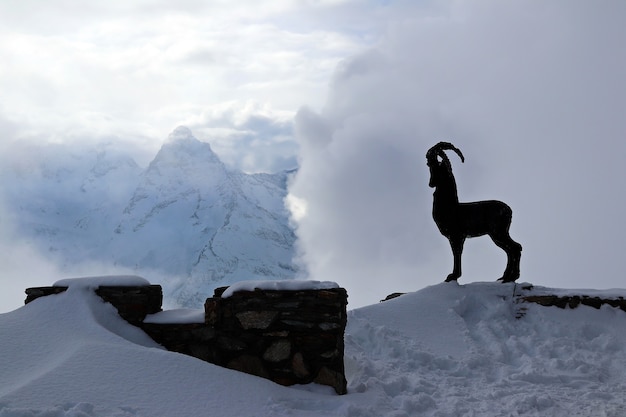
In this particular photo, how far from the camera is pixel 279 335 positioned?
6914 millimetres

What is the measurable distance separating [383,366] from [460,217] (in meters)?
3.90

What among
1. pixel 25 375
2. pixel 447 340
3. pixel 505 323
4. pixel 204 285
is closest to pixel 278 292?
pixel 25 375

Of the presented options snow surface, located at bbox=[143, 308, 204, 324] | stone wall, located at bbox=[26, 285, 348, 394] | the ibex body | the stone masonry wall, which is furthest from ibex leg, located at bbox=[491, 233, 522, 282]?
snow surface, located at bbox=[143, 308, 204, 324]

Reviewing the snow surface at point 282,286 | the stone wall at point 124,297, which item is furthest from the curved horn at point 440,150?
the stone wall at point 124,297

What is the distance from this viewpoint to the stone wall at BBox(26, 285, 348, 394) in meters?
6.86

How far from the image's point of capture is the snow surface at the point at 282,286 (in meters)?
6.97

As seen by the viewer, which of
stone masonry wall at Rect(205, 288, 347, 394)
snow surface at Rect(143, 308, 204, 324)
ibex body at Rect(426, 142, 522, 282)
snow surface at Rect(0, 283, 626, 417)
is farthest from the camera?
ibex body at Rect(426, 142, 522, 282)

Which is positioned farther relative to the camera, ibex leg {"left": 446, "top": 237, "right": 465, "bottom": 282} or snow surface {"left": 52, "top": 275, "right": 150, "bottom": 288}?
ibex leg {"left": 446, "top": 237, "right": 465, "bottom": 282}

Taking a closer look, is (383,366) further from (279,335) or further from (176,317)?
(176,317)

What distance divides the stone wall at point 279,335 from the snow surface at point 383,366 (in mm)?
272

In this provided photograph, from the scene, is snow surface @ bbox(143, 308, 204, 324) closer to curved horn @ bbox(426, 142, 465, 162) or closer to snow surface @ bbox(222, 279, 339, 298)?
snow surface @ bbox(222, 279, 339, 298)

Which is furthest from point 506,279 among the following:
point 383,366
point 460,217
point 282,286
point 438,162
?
point 282,286

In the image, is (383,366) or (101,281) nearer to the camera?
(101,281)

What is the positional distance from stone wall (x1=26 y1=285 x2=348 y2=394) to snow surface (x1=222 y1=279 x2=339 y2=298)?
0.04 meters
